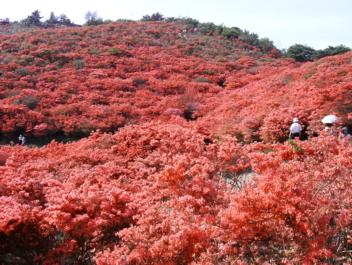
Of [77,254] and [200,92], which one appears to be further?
[200,92]

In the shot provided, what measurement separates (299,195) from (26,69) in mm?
24720

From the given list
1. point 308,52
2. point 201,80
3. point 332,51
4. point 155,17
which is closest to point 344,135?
point 201,80

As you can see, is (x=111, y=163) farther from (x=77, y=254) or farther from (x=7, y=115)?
(x=7, y=115)

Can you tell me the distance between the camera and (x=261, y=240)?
6480 millimetres

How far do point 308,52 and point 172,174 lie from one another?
35124 millimetres

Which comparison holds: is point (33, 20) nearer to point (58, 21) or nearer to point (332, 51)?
point (58, 21)

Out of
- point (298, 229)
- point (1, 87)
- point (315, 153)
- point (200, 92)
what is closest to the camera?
point (298, 229)

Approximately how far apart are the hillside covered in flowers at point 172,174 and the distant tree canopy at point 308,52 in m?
13.9

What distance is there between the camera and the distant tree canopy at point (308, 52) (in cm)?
3981

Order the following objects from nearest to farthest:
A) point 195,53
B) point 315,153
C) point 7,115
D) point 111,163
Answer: point 315,153, point 111,163, point 7,115, point 195,53

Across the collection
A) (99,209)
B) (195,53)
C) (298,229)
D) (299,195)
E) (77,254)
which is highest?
(195,53)

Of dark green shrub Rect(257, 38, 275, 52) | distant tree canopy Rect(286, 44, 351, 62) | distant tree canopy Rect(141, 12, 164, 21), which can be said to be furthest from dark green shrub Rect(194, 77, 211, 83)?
distant tree canopy Rect(141, 12, 164, 21)

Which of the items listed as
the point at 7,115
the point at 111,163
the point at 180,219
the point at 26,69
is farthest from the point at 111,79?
the point at 180,219

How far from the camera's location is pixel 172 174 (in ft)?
26.5
